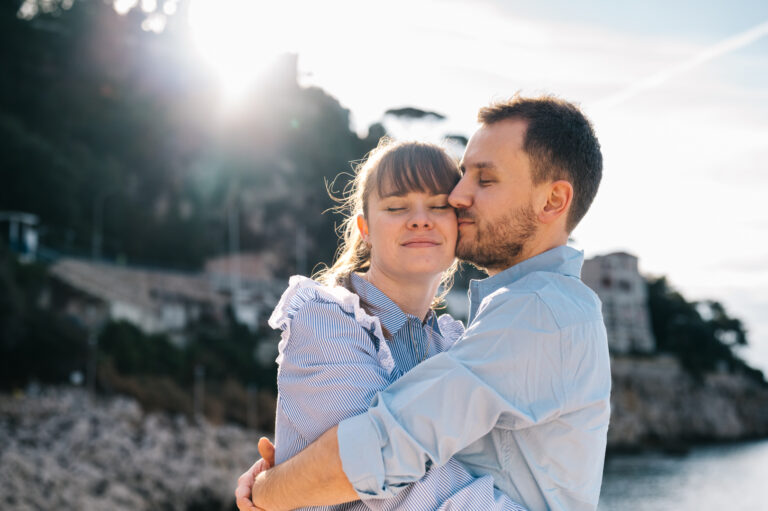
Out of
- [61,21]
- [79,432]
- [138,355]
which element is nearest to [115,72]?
[61,21]

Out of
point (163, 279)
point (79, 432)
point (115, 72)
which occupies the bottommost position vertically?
point (79, 432)

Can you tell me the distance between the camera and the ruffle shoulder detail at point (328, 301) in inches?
68.5

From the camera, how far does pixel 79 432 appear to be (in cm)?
1819

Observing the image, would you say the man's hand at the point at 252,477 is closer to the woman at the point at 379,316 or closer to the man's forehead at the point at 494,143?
→ the woman at the point at 379,316

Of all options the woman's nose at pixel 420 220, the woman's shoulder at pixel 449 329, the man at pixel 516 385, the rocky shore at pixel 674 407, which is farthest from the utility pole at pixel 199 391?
the man at pixel 516 385

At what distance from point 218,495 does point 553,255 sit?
59.6 feet

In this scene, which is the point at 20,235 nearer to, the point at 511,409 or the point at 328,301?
the point at 328,301

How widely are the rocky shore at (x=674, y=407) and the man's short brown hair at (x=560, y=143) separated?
104ft

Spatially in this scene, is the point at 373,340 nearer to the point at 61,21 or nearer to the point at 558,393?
the point at 558,393

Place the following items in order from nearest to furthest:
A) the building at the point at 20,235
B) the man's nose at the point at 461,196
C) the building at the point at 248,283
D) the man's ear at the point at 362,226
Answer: the man's nose at the point at 461,196, the man's ear at the point at 362,226, the building at the point at 20,235, the building at the point at 248,283

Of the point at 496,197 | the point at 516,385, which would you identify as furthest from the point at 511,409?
the point at 496,197

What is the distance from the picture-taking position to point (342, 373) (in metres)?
1.63

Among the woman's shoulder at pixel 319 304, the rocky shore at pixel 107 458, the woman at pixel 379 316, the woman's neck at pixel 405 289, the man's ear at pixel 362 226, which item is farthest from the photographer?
the rocky shore at pixel 107 458

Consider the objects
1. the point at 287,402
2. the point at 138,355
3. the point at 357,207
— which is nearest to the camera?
the point at 287,402
